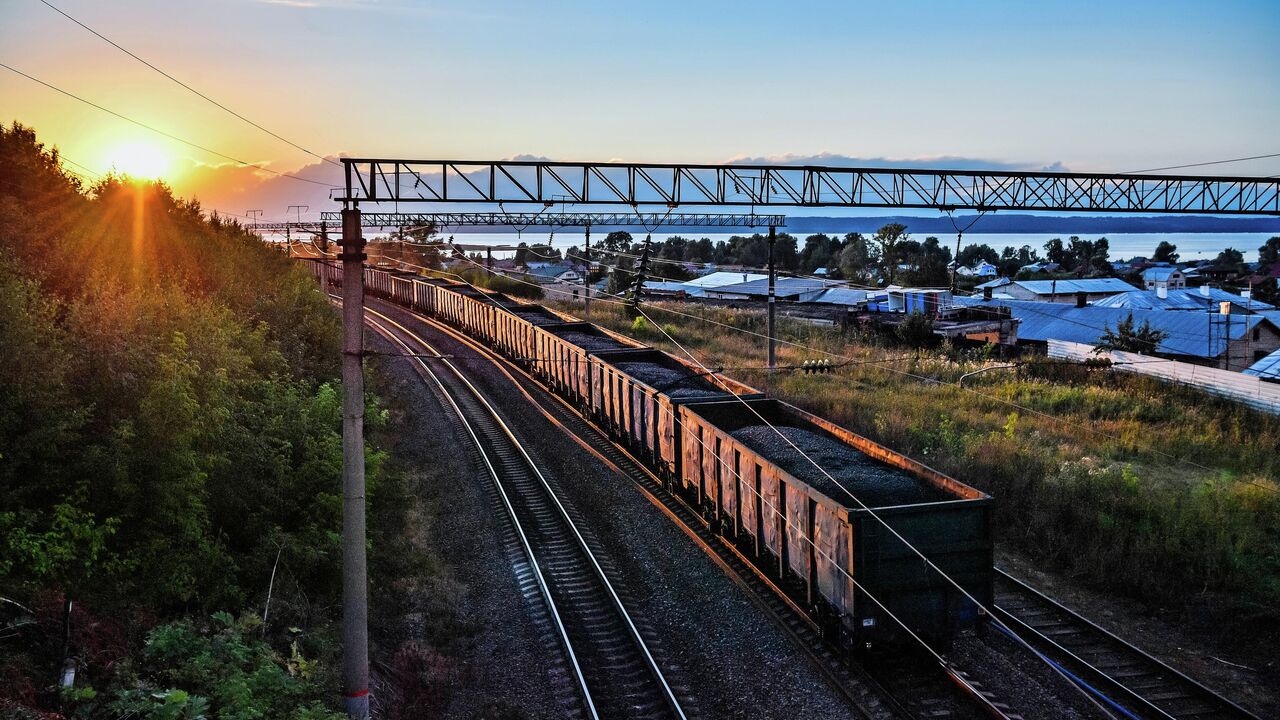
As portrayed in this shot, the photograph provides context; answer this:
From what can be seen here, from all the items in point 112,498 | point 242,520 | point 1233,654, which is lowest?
point 1233,654

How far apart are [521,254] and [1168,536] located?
4596 inches

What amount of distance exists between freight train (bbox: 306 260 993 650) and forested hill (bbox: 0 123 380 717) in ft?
19.1

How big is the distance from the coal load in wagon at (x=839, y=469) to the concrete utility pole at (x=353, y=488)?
18.8 feet

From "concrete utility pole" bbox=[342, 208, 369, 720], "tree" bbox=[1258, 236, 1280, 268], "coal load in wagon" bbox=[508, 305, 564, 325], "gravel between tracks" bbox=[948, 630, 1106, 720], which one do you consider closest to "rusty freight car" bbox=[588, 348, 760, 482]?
"gravel between tracks" bbox=[948, 630, 1106, 720]

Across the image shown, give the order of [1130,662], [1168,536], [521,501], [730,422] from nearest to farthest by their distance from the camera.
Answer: [1130,662]
[1168,536]
[730,422]
[521,501]

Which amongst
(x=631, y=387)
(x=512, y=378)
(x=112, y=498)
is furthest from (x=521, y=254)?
(x=112, y=498)

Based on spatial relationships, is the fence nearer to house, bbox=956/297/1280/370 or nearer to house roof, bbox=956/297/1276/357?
house, bbox=956/297/1280/370

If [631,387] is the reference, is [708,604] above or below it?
below

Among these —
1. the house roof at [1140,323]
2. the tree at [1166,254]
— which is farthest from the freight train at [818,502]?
the tree at [1166,254]

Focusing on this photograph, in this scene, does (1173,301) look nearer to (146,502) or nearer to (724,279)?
(724,279)

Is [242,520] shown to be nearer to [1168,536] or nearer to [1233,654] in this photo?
[1233,654]

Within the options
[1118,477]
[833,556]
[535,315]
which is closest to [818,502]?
[833,556]

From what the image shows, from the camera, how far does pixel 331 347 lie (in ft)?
86.0

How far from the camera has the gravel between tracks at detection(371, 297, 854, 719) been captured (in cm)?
995
